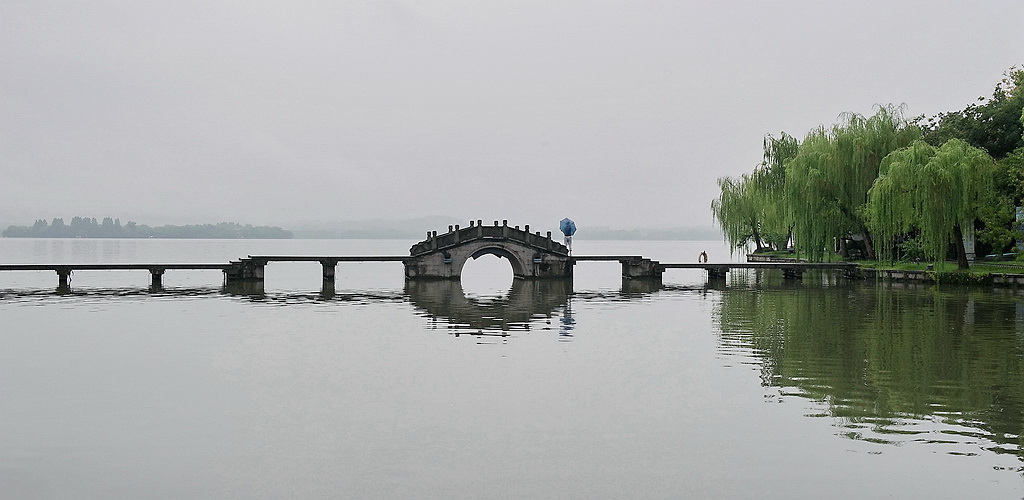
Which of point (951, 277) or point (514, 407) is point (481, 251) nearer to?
point (951, 277)

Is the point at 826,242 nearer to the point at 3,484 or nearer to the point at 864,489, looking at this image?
the point at 864,489

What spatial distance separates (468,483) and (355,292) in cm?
3470

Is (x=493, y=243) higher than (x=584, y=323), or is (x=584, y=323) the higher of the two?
(x=493, y=243)

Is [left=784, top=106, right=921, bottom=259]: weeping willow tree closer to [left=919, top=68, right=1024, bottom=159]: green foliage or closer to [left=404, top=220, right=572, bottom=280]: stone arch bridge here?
[left=919, top=68, right=1024, bottom=159]: green foliage

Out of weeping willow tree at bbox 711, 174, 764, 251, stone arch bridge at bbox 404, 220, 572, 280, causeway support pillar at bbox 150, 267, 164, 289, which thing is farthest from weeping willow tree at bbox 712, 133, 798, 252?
causeway support pillar at bbox 150, 267, 164, 289

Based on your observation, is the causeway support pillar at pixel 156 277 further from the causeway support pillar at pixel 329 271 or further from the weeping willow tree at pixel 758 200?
the weeping willow tree at pixel 758 200

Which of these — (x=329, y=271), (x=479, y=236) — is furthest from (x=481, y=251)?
(x=329, y=271)

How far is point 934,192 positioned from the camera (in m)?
39.4

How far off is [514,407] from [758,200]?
5385cm

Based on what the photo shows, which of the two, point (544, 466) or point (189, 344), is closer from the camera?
point (544, 466)

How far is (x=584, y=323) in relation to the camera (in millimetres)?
27109

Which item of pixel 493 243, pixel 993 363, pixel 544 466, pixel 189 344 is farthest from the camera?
pixel 493 243

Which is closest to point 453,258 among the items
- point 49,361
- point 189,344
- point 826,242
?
point 826,242

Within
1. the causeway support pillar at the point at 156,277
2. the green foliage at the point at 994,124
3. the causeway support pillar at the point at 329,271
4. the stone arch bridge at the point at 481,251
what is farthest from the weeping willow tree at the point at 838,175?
the causeway support pillar at the point at 156,277
